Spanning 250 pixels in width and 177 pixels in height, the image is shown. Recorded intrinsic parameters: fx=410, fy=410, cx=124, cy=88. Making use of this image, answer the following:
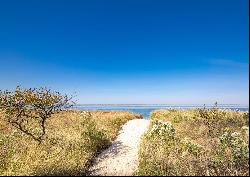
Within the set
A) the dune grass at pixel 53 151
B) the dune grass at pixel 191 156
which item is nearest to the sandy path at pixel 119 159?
the dune grass at pixel 53 151

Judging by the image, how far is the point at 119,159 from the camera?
2178 centimetres

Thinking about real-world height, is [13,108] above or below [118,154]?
above

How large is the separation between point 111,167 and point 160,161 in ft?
8.64

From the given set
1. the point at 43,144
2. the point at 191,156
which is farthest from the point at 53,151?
the point at 191,156

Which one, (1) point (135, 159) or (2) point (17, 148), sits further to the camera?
(2) point (17, 148)

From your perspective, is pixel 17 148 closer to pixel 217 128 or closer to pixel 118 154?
pixel 118 154

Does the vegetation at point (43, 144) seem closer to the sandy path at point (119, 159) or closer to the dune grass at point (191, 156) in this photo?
the sandy path at point (119, 159)

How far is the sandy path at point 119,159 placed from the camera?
739 inches

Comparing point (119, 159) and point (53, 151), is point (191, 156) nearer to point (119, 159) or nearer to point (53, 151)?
point (119, 159)

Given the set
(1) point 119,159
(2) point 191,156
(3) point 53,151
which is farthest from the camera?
(1) point 119,159

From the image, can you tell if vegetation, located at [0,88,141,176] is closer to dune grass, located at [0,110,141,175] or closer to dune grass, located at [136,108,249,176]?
dune grass, located at [0,110,141,175]

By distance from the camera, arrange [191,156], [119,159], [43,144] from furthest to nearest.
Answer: [43,144]
[119,159]
[191,156]

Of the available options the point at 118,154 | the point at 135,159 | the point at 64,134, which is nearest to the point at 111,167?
the point at 135,159

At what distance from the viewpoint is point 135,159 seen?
2142 cm
